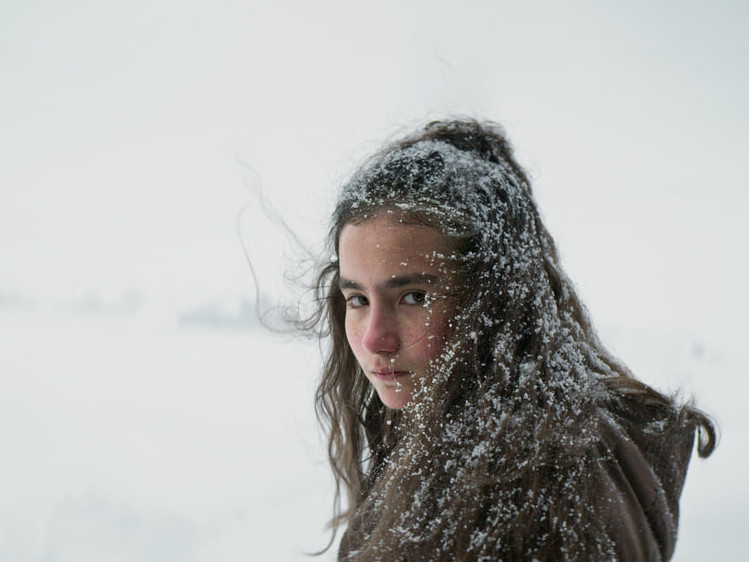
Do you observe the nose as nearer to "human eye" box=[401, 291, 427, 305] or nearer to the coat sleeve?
"human eye" box=[401, 291, 427, 305]

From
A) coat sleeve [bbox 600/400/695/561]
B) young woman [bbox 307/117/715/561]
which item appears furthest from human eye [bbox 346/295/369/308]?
coat sleeve [bbox 600/400/695/561]

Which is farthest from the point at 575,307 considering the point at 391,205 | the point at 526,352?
the point at 391,205

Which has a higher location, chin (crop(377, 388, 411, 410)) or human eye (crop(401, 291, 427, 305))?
human eye (crop(401, 291, 427, 305))

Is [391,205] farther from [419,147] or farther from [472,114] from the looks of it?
[472,114]

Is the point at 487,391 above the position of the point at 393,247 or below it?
below

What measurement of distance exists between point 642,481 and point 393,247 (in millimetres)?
302

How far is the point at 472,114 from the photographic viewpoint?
0.77 metres

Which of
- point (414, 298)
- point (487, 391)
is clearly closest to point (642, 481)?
point (487, 391)

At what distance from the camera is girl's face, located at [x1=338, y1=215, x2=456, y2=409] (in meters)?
0.56

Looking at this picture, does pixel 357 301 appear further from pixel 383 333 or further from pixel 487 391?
pixel 487 391

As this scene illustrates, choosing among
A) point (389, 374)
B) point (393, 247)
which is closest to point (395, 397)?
point (389, 374)

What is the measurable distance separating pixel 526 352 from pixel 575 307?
0.13m

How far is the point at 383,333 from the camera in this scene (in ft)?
1.87

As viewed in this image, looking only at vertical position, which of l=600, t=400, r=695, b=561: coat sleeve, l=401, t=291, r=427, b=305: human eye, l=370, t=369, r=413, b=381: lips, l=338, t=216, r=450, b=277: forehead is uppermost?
l=338, t=216, r=450, b=277: forehead
